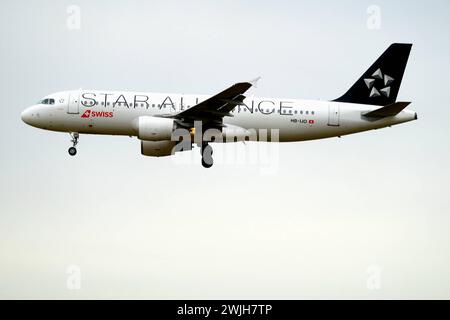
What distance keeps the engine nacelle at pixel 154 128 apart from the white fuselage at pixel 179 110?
92cm

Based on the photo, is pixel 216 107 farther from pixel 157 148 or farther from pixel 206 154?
pixel 157 148

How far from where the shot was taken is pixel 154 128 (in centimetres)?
5272

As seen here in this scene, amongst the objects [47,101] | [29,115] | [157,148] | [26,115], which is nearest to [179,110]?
[157,148]

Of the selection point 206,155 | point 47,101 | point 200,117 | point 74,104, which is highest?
point 47,101

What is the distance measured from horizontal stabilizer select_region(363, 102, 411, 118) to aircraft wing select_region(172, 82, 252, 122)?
24.2 ft

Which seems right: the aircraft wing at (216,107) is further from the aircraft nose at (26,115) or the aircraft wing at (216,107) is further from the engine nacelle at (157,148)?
the aircraft nose at (26,115)

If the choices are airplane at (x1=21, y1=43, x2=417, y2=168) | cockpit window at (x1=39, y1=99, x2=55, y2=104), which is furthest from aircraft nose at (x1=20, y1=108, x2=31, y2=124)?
cockpit window at (x1=39, y1=99, x2=55, y2=104)

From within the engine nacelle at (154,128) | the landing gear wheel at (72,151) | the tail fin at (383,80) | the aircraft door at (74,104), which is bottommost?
the landing gear wheel at (72,151)

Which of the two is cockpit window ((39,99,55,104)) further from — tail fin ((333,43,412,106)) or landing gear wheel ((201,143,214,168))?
tail fin ((333,43,412,106))

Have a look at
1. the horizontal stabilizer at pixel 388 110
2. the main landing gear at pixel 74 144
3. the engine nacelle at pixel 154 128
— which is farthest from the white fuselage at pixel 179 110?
the engine nacelle at pixel 154 128

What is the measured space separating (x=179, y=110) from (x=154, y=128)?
7.76ft

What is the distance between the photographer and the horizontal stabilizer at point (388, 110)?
53800 millimetres

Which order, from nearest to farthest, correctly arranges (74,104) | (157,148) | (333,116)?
1. (74,104)
2. (333,116)
3. (157,148)

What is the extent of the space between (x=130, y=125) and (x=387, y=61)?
15.3m
